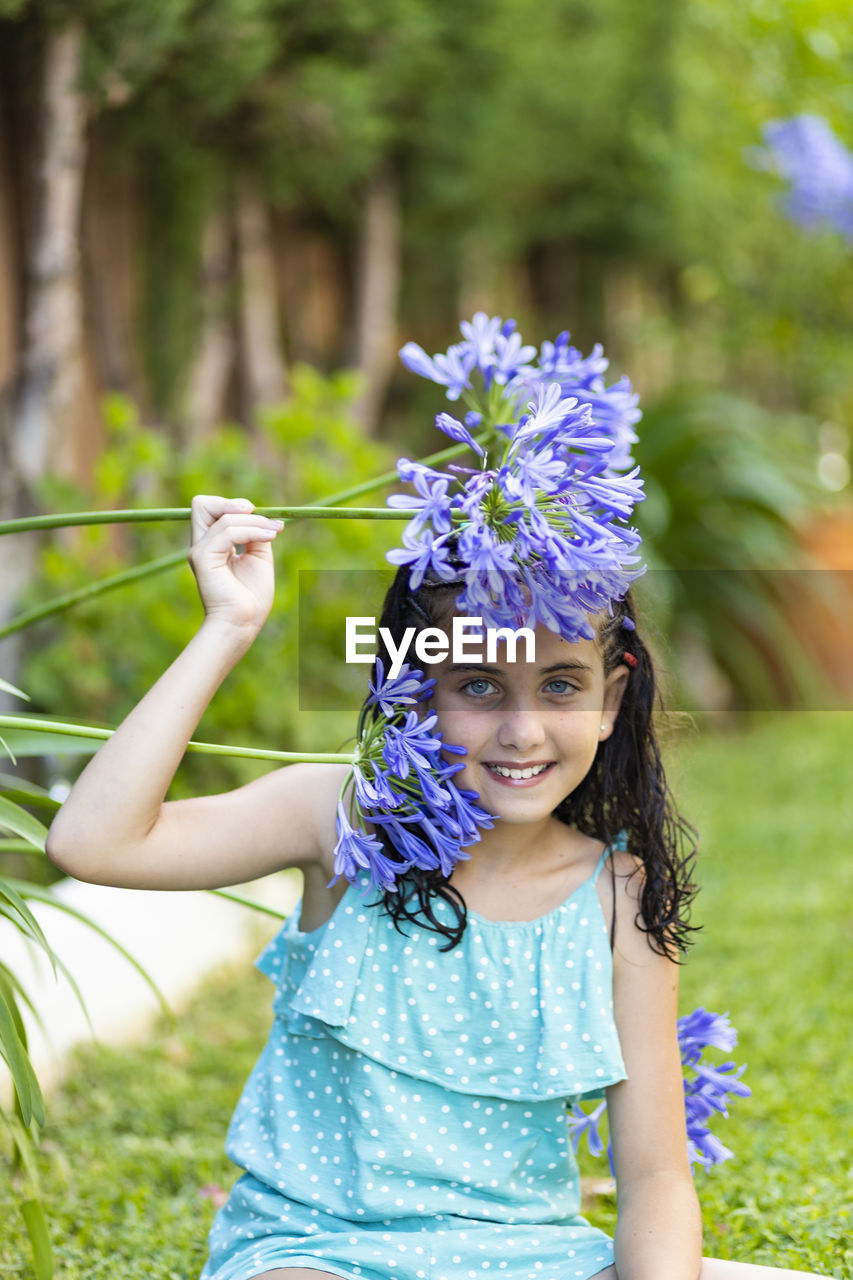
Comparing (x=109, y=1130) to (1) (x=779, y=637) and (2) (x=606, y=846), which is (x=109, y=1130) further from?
(1) (x=779, y=637)

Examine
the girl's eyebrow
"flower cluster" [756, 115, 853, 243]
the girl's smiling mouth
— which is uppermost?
"flower cluster" [756, 115, 853, 243]

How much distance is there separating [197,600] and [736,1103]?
60.7 inches

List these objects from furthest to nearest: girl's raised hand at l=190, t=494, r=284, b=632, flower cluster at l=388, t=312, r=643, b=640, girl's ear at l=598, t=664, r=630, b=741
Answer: girl's ear at l=598, t=664, r=630, b=741 < girl's raised hand at l=190, t=494, r=284, b=632 < flower cluster at l=388, t=312, r=643, b=640

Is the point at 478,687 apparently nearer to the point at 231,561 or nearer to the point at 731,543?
the point at 231,561

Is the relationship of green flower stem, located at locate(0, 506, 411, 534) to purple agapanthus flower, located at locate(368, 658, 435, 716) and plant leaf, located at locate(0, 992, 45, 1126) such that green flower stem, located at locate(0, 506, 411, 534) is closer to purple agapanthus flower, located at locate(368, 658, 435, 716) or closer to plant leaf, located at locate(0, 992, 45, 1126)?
purple agapanthus flower, located at locate(368, 658, 435, 716)

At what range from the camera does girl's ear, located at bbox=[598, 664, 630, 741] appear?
141cm

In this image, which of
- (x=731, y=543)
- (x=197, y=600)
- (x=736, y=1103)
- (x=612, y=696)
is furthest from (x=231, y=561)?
(x=731, y=543)

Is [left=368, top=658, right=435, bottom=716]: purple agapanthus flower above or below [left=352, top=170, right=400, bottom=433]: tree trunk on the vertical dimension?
below

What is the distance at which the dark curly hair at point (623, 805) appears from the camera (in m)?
1.35

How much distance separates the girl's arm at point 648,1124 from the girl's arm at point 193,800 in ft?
1.24

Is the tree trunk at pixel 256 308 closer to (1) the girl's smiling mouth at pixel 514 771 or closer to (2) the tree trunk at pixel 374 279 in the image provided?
(2) the tree trunk at pixel 374 279

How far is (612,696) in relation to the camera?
1.42 m

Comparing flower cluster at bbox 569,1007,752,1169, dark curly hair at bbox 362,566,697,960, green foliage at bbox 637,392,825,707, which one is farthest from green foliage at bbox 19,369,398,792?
green foliage at bbox 637,392,825,707

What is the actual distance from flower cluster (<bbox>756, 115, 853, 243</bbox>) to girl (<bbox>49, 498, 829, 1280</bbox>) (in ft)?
12.6
